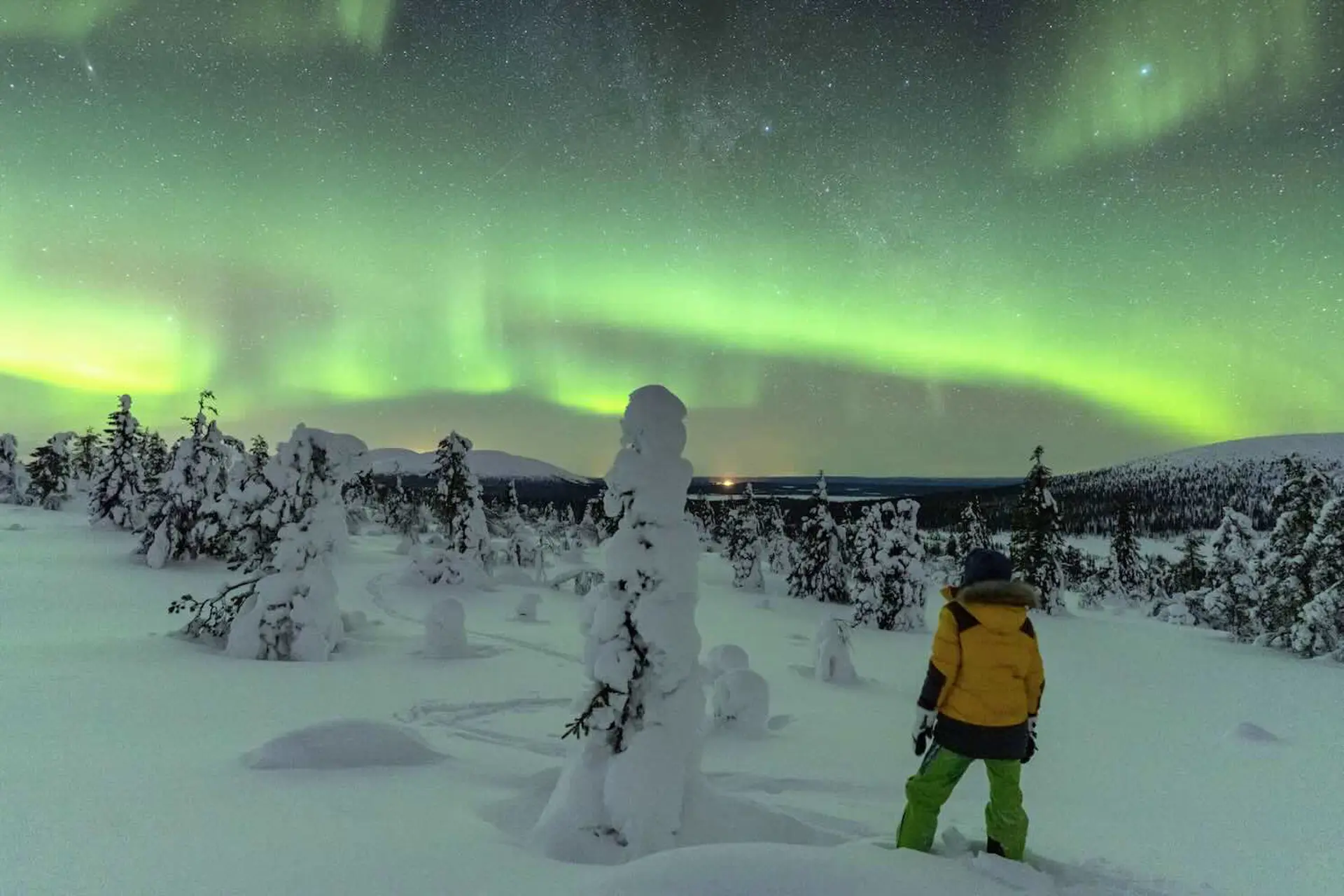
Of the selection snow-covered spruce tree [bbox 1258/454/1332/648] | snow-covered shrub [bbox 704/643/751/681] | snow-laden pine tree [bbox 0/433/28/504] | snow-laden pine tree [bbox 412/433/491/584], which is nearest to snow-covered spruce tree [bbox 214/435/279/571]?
snow-covered shrub [bbox 704/643/751/681]

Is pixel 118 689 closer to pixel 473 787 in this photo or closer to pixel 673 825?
pixel 473 787

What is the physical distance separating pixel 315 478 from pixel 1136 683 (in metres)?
19.7

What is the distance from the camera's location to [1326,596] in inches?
869

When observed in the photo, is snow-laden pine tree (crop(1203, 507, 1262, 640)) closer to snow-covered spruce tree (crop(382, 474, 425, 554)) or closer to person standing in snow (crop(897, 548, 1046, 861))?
person standing in snow (crop(897, 548, 1046, 861))

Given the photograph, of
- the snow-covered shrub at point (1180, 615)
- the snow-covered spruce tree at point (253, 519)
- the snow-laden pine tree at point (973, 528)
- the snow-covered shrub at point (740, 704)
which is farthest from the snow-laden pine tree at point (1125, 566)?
the snow-covered spruce tree at point (253, 519)

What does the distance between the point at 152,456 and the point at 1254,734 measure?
243 ft

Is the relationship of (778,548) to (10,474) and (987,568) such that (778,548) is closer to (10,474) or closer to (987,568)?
(987,568)

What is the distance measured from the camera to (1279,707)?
14.1m

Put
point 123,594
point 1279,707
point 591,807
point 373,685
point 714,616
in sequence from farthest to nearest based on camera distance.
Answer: point 714,616 < point 123,594 < point 1279,707 < point 373,685 < point 591,807

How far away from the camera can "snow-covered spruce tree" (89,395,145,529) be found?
36.7 meters

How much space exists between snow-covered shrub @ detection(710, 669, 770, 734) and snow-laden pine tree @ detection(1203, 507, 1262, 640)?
91.9 feet

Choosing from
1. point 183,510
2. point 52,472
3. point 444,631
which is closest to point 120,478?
point 183,510

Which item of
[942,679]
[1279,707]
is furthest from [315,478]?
[1279,707]

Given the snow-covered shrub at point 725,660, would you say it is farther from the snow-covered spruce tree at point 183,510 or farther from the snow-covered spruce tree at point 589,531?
the snow-covered spruce tree at point 589,531
